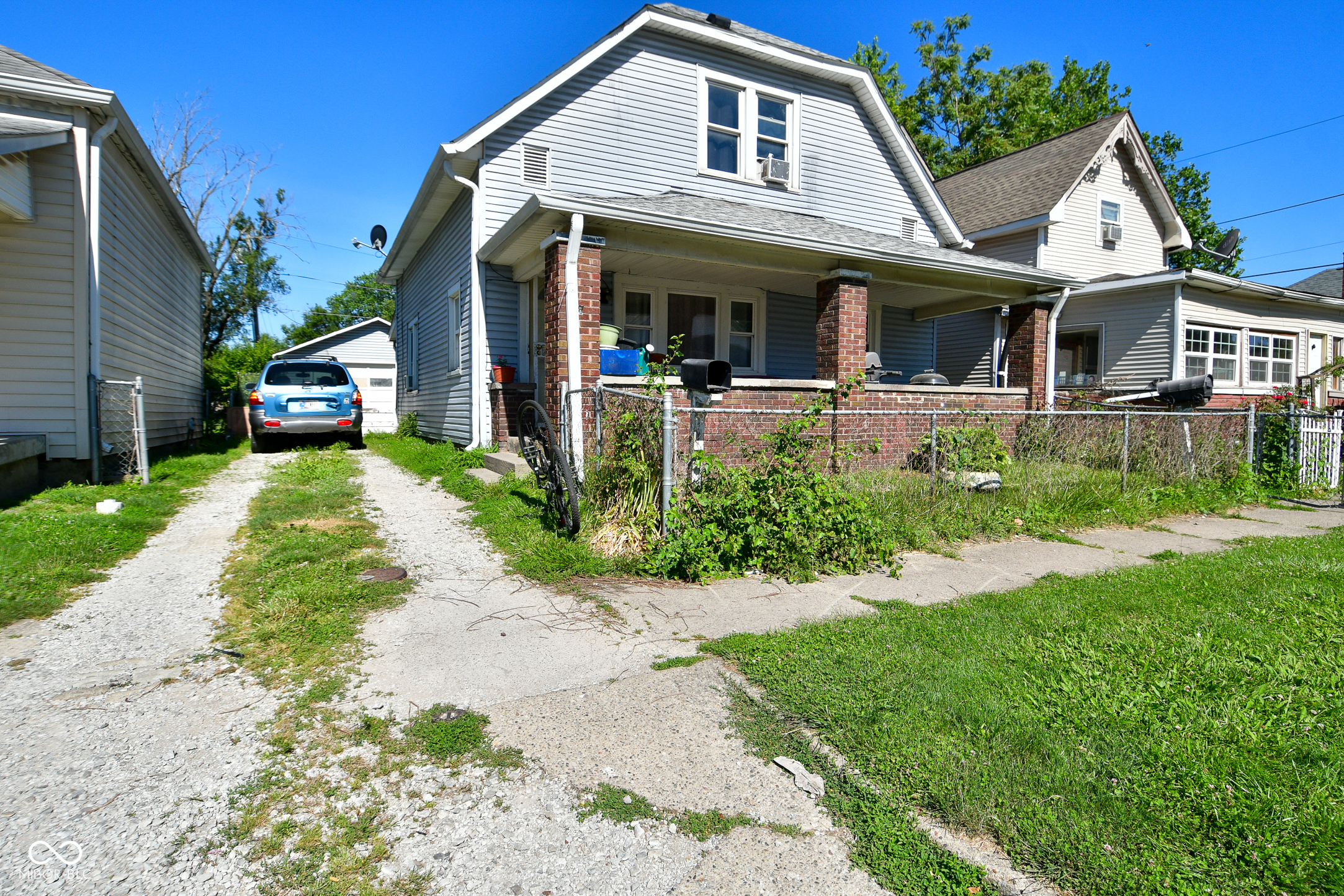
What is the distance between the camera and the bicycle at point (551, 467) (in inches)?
229

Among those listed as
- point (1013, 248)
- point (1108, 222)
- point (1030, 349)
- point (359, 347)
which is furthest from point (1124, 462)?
point (359, 347)

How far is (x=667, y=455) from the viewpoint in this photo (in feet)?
17.9

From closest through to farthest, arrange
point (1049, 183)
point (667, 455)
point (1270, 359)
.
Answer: point (667, 455), point (1049, 183), point (1270, 359)

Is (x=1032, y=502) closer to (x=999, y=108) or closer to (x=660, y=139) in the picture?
(x=660, y=139)

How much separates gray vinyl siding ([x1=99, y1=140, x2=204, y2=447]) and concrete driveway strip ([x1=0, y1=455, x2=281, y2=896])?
6321 millimetres

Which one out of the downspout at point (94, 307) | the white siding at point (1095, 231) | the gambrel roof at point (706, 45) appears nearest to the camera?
the downspout at point (94, 307)

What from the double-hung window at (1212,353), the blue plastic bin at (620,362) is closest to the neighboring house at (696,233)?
the blue plastic bin at (620,362)

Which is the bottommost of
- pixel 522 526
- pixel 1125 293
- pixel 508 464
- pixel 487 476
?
pixel 522 526

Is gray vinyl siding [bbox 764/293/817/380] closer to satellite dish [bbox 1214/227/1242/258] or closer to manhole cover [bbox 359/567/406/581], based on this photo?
manhole cover [bbox 359/567/406/581]

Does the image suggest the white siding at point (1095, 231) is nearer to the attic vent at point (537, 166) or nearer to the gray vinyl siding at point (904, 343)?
the gray vinyl siding at point (904, 343)

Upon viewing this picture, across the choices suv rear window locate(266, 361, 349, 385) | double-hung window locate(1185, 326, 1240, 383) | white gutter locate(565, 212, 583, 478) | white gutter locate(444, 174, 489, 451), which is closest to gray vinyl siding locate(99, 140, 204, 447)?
suv rear window locate(266, 361, 349, 385)

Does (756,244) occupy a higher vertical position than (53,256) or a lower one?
higher

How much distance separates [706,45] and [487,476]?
335 inches

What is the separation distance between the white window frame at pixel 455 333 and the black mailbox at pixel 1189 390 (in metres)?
12.3
